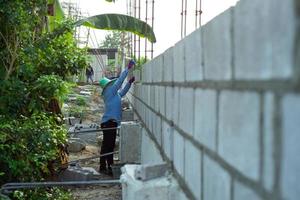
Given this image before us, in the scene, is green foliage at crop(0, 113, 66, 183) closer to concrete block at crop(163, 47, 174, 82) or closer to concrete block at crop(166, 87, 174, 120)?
concrete block at crop(163, 47, 174, 82)

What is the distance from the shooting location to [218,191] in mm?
1507

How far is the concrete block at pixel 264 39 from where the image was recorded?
3.06ft

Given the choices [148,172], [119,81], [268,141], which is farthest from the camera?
[119,81]

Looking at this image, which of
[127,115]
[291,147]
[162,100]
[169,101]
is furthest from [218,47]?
[127,115]

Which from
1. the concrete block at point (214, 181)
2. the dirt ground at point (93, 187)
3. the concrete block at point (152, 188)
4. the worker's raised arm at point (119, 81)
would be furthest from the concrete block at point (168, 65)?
the worker's raised arm at point (119, 81)

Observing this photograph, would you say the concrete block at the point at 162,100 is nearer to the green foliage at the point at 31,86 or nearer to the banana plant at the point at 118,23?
the green foliage at the point at 31,86

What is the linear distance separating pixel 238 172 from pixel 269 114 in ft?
0.95

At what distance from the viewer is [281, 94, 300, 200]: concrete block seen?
0.91m

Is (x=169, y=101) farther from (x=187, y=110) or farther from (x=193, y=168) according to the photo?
(x=193, y=168)

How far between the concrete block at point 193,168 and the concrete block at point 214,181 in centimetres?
10

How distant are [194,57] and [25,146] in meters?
3.82

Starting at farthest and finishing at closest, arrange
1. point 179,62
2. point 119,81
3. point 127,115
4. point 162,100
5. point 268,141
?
point 127,115, point 119,81, point 162,100, point 179,62, point 268,141

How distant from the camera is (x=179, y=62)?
241 cm

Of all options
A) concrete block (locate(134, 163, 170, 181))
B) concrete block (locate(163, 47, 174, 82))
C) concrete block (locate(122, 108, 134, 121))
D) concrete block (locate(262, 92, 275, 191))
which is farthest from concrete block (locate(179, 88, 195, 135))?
concrete block (locate(122, 108, 134, 121))
